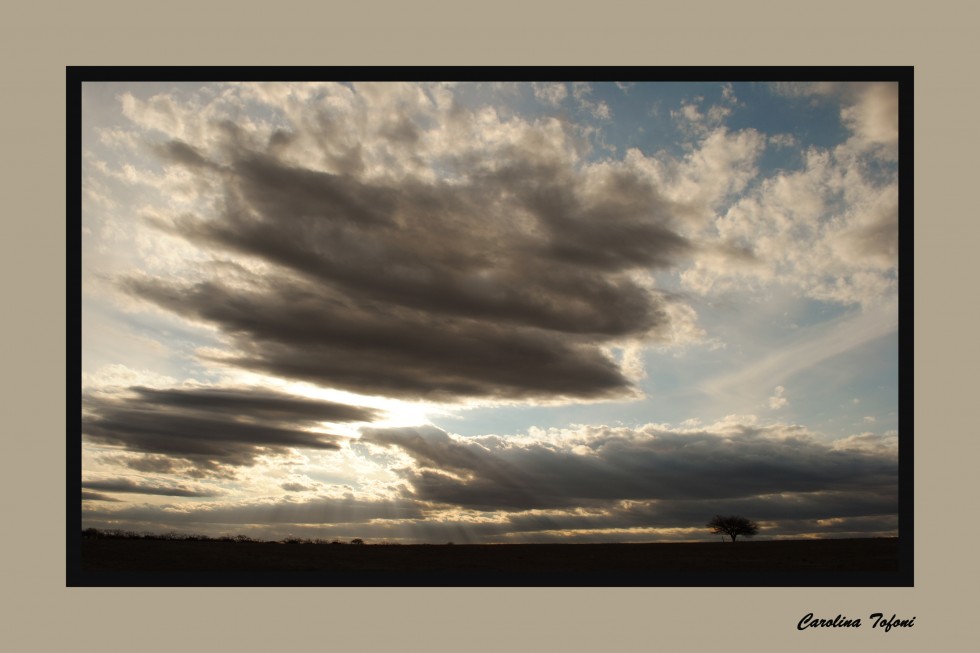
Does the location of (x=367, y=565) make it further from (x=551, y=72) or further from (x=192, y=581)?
(x=551, y=72)

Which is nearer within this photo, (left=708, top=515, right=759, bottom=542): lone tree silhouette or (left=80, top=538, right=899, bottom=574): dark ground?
(left=80, top=538, right=899, bottom=574): dark ground

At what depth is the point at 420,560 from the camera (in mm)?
42344

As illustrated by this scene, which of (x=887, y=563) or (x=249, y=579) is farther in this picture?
(x=887, y=563)

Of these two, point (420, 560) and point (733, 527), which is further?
point (733, 527)

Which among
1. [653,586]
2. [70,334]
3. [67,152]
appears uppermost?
[67,152]

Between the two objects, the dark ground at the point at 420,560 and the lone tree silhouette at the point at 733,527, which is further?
A: the lone tree silhouette at the point at 733,527

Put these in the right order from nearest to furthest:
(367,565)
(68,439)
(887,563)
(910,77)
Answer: (68,439)
(910,77)
(367,565)
(887,563)

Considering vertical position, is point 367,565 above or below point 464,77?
below

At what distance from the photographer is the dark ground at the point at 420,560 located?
36.3 metres

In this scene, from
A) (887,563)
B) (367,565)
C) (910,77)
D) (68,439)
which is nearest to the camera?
(68,439)

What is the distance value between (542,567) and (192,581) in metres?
19.5

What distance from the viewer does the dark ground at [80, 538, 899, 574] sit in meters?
36.3

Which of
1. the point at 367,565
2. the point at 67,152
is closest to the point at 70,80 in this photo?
the point at 67,152

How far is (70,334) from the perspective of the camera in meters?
24.8
